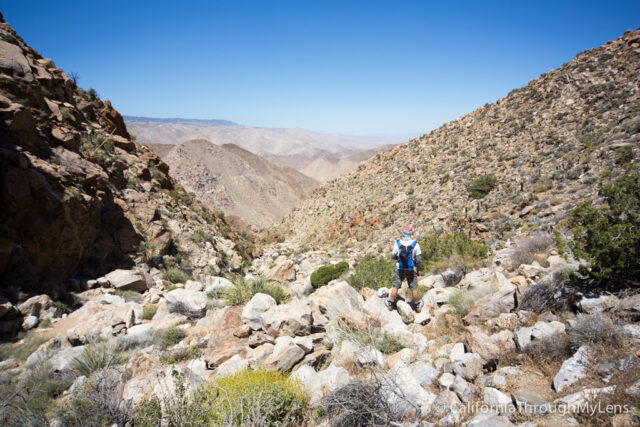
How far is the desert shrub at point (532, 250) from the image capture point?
675 cm

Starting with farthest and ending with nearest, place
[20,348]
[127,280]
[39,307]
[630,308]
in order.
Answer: [127,280] < [39,307] < [20,348] < [630,308]

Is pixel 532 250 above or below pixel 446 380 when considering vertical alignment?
above

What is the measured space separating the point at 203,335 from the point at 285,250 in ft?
55.6

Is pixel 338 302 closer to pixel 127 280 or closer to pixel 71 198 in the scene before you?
pixel 127 280

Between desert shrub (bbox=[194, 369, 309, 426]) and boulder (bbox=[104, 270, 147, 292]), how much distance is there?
6781 millimetres

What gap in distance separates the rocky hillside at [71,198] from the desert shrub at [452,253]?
8366 mm

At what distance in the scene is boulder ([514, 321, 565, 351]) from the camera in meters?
3.42

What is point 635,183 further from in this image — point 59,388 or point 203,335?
point 59,388

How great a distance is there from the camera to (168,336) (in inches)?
224

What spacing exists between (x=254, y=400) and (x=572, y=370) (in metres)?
3.19

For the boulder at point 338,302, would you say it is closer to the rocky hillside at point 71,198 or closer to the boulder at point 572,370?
the boulder at point 572,370

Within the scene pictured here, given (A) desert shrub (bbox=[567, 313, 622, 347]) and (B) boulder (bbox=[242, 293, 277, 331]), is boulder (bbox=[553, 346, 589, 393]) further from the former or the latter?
(B) boulder (bbox=[242, 293, 277, 331])

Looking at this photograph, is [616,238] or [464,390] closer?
[464,390]

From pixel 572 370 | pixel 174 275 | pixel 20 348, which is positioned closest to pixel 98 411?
pixel 20 348
